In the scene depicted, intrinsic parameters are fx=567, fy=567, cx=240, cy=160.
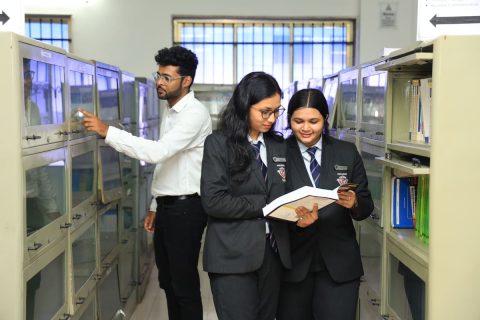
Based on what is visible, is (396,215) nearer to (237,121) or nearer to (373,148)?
(373,148)

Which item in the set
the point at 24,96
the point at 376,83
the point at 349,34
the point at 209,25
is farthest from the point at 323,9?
the point at 24,96

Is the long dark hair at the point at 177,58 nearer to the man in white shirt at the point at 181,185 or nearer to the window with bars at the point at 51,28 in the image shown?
the man in white shirt at the point at 181,185

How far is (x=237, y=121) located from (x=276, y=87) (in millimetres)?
208

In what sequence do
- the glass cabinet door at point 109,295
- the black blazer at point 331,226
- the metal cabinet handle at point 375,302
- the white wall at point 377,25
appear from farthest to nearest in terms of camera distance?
the white wall at point 377,25
the glass cabinet door at point 109,295
the metal cabinet handle at point 375,302
the black blazer at point 331,226

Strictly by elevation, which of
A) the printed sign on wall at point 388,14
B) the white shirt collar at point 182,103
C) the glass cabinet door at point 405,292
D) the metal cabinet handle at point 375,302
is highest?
the printed sign on wall at point 388,14

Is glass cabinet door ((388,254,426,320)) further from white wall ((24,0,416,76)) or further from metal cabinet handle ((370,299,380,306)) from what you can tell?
white wall ((24,0,416,76))

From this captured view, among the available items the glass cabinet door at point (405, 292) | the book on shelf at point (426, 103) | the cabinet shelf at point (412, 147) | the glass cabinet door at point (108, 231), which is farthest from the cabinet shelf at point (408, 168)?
the glass cabinet door at point (108, 231)

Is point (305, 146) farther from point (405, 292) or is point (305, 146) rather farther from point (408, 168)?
point (405, 292)

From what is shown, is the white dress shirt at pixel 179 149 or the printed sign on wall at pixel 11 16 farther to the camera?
the white dress shirt at pixel 179 149

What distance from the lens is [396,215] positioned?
2.49 meters

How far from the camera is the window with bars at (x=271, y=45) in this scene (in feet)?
27.1

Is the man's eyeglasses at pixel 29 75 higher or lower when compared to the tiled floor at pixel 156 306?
higher

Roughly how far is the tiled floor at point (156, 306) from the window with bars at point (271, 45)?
4.12m

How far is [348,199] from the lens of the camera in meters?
2.21
